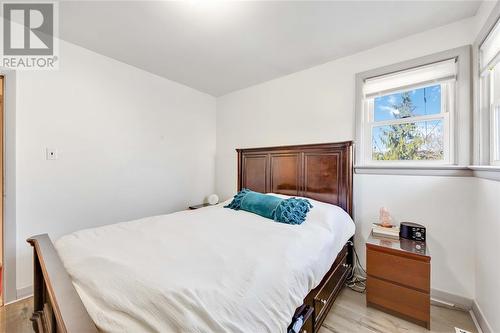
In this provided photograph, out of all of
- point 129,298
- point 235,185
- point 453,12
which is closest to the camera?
point 129,298

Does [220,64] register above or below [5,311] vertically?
above

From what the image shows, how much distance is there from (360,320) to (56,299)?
6.37ft

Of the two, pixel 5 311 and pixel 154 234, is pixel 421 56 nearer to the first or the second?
pixel 154 234

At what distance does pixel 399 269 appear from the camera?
1.67 metres

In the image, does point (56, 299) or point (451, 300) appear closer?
point (56, 299)

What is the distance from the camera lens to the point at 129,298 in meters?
0.77

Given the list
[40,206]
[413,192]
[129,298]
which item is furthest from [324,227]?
[40,206]

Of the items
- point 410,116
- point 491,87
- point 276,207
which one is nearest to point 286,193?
point 276,207

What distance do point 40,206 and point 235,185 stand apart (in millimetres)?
2272

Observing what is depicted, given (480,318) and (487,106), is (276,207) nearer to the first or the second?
(480,318)

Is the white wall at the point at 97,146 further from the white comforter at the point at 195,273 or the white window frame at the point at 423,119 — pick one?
the white window frame at the point at 423,119

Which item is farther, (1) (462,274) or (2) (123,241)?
(1) (462,274)

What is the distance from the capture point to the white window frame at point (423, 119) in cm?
193

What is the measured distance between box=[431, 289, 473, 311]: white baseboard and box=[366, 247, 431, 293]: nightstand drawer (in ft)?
1.82
